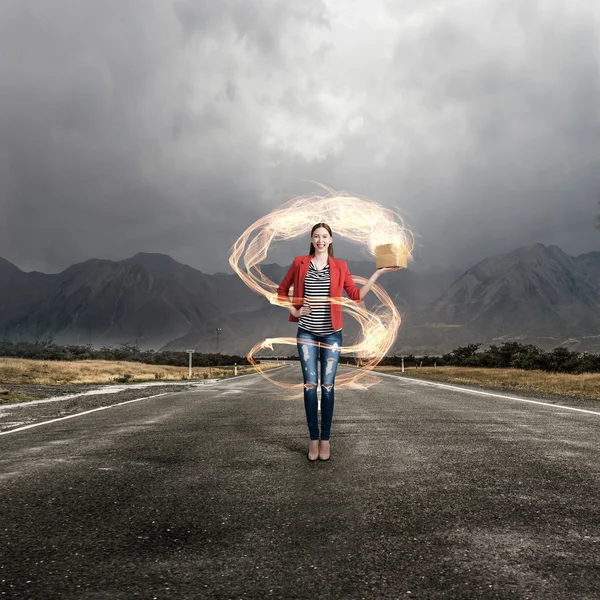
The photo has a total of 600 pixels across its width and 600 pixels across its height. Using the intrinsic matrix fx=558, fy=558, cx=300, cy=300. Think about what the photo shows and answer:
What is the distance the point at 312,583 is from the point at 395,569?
44cm

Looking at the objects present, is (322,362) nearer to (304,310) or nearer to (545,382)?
(304,310)

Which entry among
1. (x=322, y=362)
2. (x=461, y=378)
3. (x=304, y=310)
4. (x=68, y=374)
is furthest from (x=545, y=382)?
(x=68, y=374)

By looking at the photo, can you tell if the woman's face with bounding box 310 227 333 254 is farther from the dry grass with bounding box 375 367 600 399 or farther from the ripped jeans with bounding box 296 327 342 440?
the dry grass with bounding box 375 367 600 399

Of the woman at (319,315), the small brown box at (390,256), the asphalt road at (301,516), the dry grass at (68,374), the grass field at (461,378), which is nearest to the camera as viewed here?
the asphalt road at (301,516)

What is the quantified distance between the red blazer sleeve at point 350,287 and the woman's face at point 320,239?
0.34m

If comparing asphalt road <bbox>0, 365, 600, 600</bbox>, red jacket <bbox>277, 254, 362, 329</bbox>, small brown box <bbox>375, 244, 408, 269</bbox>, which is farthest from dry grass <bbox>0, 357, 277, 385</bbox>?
small brown box <bbox>375, 244, 408, 269</bbox>

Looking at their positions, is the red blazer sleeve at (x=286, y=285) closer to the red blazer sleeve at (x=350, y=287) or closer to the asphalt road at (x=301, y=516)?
the red blazer sleeve at (x=350, y=287)

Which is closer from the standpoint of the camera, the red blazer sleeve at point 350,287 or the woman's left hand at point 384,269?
the woman's left hand at point 384,269

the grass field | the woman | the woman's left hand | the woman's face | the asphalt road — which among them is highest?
the woman's face

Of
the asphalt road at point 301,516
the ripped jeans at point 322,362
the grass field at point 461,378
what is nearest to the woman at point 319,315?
the ripped jeans at point 322,362

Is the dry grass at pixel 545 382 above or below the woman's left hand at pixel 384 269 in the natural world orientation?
below

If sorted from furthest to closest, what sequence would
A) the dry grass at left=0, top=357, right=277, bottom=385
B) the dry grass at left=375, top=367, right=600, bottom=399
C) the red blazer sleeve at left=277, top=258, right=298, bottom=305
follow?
the dry grass at left=0, top=357, right=277, bottom=385, the dry grass at left=375, top=367, right=600, bottom=399, the red blazer sleeve at left=277, top=258, right=298, bottom=305

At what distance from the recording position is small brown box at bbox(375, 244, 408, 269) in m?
5.96

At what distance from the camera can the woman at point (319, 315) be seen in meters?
5.73
